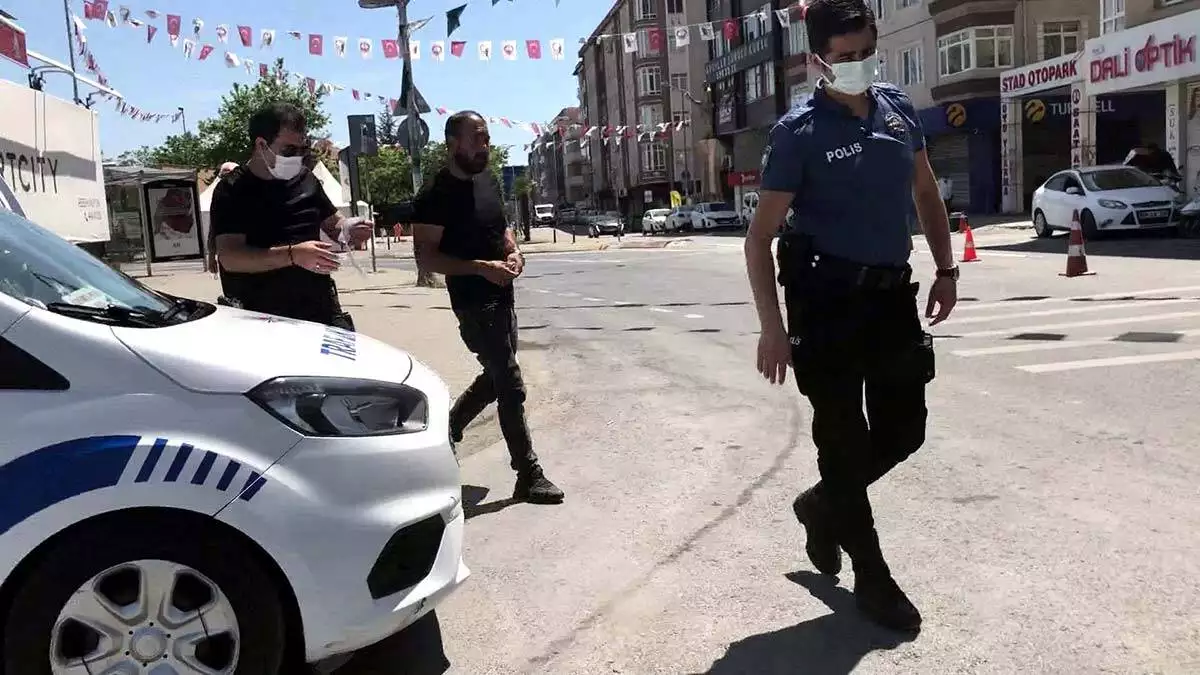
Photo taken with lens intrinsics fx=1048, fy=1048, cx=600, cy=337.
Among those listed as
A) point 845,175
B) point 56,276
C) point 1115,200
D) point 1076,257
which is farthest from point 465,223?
point 1115,200

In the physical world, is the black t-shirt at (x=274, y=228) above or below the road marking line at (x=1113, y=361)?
above

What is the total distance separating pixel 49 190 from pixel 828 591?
1052 cm

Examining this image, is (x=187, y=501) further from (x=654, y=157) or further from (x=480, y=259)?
(x=654, y=157)

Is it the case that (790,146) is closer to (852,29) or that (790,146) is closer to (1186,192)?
(852,29)

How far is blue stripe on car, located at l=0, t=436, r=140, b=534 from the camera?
2543 mm

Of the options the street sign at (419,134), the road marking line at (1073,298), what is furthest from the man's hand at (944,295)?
the street sign at (419,134)

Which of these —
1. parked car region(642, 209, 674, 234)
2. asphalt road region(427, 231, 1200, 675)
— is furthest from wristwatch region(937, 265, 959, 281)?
parked car region(642, 209, 674, 234)

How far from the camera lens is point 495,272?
16.1 feet

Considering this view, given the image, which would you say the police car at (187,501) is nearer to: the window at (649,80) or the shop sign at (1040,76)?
the shop sign at (1040,76)

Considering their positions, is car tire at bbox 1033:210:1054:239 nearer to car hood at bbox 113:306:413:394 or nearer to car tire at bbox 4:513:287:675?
car hood at bbox 113:306:413:394

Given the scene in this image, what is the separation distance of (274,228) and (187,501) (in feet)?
7.37

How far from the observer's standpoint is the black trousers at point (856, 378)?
3293 millimetres

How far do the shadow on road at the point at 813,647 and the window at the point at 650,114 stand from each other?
7535 cm

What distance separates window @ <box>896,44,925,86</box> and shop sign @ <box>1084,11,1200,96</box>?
40.0 ft
